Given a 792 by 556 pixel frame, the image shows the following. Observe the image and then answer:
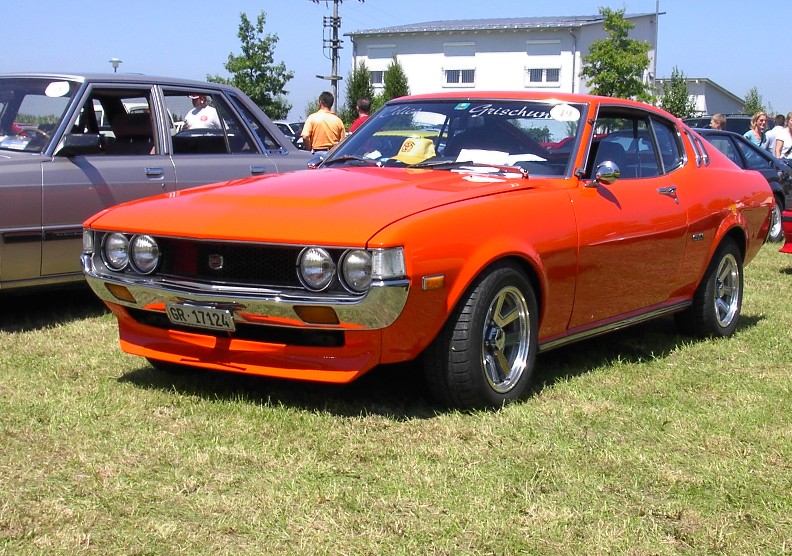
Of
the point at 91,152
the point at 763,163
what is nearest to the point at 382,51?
the point at 763,163

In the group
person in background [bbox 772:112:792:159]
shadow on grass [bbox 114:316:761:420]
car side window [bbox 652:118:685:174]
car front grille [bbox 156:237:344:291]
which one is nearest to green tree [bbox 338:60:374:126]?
person in background [bbox 772:112:792:159]

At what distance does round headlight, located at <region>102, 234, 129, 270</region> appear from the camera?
4.70 metres

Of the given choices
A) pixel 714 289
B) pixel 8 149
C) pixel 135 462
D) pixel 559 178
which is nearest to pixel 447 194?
pixel 559 178

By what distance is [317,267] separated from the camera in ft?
13.7

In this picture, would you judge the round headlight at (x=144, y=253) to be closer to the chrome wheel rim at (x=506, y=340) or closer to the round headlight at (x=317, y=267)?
the round headlight at (x=317, y=267)

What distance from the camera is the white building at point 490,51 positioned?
62.4m

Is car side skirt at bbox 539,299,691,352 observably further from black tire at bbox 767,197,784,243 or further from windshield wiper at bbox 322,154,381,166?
black tire at bbox 767,197,784,243

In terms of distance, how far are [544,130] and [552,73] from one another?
59531 millimetres

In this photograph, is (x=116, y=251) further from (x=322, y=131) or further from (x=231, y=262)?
(x=322, y=131)

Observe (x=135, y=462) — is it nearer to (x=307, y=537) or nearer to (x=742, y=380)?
(x=307, y=537)

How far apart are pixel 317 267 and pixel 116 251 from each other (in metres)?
1.11

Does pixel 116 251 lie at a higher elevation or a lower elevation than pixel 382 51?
lower

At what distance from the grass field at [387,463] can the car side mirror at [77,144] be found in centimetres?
149

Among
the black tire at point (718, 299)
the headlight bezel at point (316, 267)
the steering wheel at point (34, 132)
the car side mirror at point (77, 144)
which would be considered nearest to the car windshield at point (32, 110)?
the steering wheel at point (34, 132)
